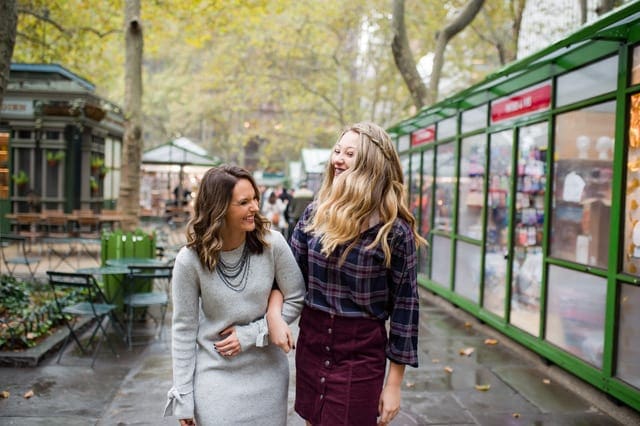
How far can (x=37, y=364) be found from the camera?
6.08 metres

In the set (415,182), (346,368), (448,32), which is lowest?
(346,368)

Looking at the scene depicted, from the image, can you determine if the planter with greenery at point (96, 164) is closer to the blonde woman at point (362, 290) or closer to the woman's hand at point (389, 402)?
the blonde woman at point (362, 290)

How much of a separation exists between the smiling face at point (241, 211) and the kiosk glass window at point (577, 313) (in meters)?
3.96

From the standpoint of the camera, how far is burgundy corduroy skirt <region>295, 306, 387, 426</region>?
2389 millimetres

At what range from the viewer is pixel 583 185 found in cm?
589

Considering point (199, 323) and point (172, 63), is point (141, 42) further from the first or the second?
point (172, 63)

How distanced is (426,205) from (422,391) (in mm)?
6311

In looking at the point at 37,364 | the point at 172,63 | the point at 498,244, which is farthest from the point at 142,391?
the point at 172,63

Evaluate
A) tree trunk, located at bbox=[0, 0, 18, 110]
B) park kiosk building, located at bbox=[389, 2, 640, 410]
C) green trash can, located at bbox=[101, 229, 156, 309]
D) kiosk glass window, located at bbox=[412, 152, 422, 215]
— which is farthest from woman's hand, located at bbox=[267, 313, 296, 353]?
kiosk glass window, located at bbox=[412, 152, 422, 215]

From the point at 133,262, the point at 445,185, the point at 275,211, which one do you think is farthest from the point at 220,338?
the point at 275,211

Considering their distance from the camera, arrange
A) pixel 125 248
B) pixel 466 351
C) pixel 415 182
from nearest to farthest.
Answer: pixel 466 351
pixel 125 248
pixel 415 182

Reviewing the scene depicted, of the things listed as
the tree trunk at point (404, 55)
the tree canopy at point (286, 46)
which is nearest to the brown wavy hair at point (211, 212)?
the tree trunk at point (404, 55)

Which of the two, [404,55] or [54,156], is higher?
[404,55]

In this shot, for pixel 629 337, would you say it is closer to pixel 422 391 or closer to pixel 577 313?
pixel 577 313
